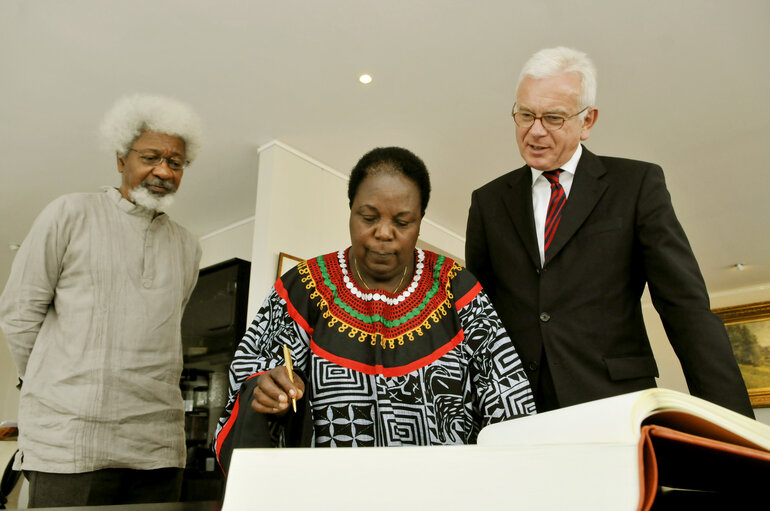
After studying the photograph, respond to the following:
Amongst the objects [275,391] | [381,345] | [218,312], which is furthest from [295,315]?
[218,312]

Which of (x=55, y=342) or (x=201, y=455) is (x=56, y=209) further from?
(x=201, y=455)

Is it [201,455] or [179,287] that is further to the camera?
[201,455]

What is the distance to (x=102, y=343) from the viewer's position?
1536 millimetres

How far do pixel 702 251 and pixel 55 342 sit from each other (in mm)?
6695

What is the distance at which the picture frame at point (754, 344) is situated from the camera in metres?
7.58

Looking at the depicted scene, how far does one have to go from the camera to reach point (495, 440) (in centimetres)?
45

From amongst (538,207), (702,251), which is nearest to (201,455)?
(538,207)

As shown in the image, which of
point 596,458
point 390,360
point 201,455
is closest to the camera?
point 596,458

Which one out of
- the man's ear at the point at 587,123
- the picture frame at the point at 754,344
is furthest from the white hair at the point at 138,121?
the picture frame at the point at 754,344

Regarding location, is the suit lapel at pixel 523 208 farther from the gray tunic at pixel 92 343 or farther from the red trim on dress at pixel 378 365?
the gray tunic at pixel 92 343

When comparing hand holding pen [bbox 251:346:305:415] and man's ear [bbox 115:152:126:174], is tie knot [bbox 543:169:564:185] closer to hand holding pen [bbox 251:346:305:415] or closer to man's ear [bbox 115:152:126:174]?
hand holding pen [bbox 251:346:305:415]

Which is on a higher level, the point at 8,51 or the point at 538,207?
the point at 8,51

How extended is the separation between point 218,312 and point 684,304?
12.2 ft

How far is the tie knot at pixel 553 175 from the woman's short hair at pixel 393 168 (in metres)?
0.37
